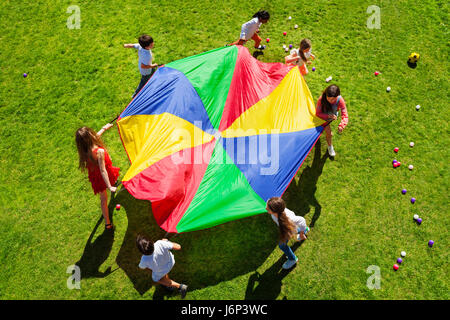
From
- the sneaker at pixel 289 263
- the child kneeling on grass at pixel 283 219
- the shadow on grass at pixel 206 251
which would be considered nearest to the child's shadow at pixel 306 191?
the shadow on grass at pixel 206 251

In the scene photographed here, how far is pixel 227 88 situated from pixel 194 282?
3233 mm

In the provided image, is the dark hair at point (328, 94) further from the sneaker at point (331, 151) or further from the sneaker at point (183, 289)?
the sneaker at point (183, 289)

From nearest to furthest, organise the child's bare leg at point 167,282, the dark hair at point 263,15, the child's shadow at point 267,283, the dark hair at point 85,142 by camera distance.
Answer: the dark hair at point 85,142, the child's bare leg at point 167,282, the child's shadow at point 267,283, the dark hair at point 263,15

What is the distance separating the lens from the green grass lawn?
18.6ft

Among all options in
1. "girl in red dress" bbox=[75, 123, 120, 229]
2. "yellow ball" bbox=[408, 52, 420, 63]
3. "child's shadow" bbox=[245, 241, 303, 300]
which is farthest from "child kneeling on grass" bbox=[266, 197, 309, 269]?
"yellow ball" bbox=[408, 52, 420, 63]

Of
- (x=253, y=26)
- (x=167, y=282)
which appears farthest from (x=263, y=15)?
(x=167, y=282)

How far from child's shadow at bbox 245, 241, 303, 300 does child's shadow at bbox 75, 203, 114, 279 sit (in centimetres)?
235

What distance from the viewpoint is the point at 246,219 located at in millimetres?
6070

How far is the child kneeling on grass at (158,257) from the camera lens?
4.67m

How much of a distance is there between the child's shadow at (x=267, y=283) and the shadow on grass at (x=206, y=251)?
0.18 m

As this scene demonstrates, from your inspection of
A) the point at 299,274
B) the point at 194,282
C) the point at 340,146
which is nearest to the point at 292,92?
the point at 340,146

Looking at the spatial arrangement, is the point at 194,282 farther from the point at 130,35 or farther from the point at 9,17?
the point at 9,17

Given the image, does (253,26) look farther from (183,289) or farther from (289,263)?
(183,289)

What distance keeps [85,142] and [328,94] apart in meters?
3.76
